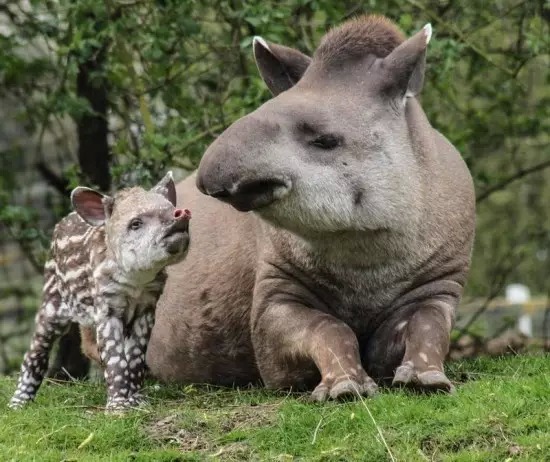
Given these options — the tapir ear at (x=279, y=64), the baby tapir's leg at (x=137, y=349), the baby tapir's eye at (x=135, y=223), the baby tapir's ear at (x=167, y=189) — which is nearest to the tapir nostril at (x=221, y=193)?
the baby tapir's eye at (x=135, y=223)

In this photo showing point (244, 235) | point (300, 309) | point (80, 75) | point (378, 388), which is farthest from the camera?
point (80, 75)

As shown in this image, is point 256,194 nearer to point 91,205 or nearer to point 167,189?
point 167,189

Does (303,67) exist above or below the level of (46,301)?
above

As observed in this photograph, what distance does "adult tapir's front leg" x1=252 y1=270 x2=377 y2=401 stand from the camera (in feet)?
22.2

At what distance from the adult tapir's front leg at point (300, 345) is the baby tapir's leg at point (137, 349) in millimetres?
796

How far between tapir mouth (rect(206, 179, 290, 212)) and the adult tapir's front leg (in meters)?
0.94

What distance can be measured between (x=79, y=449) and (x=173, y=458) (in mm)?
518

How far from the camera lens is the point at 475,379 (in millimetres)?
7270

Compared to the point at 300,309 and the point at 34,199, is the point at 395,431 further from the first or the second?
the point at 34,199

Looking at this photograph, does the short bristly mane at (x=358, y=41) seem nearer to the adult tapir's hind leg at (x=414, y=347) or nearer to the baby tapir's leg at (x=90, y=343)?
the adult tapir's hind leg at (x=414, y=347)

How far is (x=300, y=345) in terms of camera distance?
7207mm

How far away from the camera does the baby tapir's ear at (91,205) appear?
7.03m

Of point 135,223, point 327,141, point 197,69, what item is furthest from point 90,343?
point 197,69

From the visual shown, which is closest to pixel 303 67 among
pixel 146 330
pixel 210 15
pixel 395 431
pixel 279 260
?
pixel 279 260
